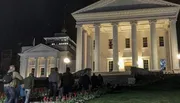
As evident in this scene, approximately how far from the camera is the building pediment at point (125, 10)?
46.1m

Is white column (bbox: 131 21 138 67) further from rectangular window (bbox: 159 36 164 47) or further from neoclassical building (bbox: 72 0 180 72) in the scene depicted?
rectangular window (bbox: 159 36 164 47)

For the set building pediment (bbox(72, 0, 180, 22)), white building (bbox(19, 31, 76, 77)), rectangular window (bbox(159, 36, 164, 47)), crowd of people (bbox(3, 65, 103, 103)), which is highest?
building pediment (bbox(72, 0, 180, 22))

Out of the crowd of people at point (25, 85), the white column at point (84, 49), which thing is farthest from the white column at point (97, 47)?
the crowd of people at point (25, 85)

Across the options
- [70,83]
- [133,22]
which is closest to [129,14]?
[133,22]

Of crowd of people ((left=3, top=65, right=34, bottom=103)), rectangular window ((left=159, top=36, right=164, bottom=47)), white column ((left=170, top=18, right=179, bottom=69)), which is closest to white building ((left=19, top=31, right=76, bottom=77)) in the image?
rectangular window ((left=159, top=36, right=164, bottom=47))

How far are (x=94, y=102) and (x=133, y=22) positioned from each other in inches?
1219

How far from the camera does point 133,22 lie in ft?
154

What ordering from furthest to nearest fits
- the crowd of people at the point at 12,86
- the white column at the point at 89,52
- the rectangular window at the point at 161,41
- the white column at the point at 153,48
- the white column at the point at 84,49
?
the white column at the point at 89,52
the rectangular window at the point at 161,41
the white column at the point at 84,49
the white column at the point at 153,48
the crowd of people at the point at 12,86

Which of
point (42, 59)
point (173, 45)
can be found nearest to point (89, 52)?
point (42, 59)

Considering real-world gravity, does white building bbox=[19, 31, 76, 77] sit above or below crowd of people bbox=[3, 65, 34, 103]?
above

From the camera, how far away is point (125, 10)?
47.1m

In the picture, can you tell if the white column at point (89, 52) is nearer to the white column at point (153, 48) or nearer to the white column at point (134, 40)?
the white column at point (134, 40)

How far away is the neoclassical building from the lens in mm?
45938

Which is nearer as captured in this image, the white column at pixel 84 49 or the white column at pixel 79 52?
the white column at pixel 79 52
